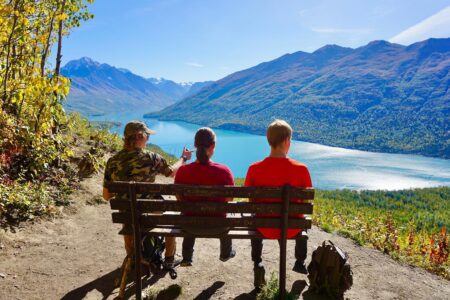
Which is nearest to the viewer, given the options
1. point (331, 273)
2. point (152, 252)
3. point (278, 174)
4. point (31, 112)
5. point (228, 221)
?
point (228, 221)

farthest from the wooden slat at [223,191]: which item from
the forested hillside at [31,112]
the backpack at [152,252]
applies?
the forested hillside at [31,112]

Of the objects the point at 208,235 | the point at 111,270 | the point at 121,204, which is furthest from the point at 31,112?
the point at 208,235

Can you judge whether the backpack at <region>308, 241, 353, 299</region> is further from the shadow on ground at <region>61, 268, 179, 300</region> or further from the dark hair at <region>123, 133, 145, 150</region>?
the dark hair at <region>123, 133, 145, 150</region>

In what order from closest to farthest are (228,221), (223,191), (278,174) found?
(223,191) → (228,221) → (278,174)

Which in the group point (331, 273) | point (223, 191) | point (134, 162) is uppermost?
point (134, 162)

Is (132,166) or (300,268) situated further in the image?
(300,268)

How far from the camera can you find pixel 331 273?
4.27 metres

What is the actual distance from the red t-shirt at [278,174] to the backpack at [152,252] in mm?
1836

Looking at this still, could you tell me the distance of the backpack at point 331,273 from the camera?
13.9 feet

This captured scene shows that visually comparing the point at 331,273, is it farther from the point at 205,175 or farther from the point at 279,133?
the point at 205,175

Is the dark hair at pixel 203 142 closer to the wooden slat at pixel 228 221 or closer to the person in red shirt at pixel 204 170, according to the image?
the person in red shirt at pixel 204 170

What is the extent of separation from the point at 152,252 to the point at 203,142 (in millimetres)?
2046

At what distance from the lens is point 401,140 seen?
191625 millimetres

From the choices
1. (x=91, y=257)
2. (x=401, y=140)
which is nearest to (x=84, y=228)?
(x=91, y=257)
